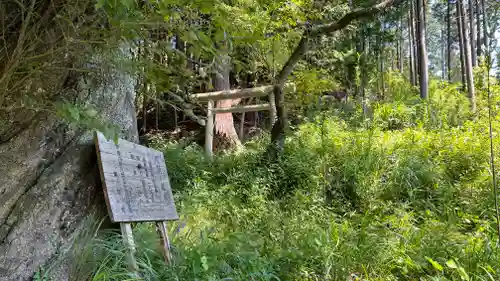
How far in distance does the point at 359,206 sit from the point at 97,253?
324 centimetres

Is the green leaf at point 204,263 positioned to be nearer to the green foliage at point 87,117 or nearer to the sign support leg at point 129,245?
the sign support leg at point 129,245

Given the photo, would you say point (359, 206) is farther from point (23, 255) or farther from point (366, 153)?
point (23, 255)

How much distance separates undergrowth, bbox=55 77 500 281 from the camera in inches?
102

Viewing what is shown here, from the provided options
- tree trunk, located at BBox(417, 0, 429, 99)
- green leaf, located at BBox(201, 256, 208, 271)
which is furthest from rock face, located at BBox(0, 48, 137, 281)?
tree trunk, located at BBox(417, 0, 429, 99)

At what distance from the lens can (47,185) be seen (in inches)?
78.0

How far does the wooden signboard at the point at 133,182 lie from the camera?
211 cm

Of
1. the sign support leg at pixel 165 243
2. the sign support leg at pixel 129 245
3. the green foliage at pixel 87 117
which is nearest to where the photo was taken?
the green foliage at pixel 87 117

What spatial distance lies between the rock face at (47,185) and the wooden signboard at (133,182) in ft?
0.42

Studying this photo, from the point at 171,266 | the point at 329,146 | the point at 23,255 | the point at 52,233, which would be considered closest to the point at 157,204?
the point at 171,266

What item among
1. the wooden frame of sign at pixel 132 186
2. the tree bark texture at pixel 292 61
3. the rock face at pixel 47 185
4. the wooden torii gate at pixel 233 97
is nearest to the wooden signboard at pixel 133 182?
the wooden frame of sign at pixel 132 186

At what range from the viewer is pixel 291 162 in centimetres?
543

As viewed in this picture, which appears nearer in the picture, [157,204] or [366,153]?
[157,204]

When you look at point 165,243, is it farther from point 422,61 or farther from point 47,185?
point 422,61

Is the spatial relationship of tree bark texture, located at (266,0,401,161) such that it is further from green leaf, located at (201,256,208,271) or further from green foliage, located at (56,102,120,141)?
green foliage, located at (56,102,120,141)
